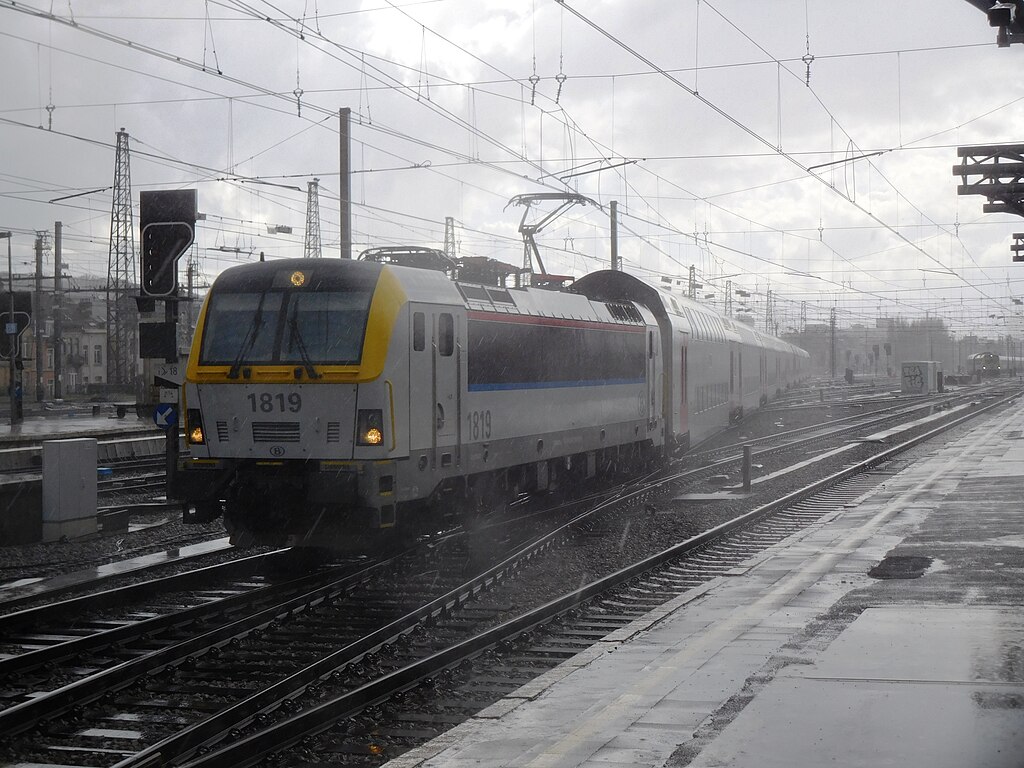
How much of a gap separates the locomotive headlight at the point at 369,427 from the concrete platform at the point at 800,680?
10.7ft

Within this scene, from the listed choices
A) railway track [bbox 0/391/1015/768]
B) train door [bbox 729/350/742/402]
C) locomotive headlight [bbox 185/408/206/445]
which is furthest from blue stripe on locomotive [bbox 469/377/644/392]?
train door [bbox 729/350/742/402]

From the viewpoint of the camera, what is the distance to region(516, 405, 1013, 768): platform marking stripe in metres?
6.09

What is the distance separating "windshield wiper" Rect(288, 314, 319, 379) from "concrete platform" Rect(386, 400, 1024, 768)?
4152mm

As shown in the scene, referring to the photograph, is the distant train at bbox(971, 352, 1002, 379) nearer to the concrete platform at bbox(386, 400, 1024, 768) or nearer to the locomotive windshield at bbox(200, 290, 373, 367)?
the concrete platform at bbox(386, 400, 1024, 768)

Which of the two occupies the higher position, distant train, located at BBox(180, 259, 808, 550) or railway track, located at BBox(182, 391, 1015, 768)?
distant train, located at BBox(180, 259, 808, 550)

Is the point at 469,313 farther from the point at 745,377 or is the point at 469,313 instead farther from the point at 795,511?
the point at 745,377

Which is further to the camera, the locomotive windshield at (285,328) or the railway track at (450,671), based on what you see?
the locomotive windshield at (285,328)

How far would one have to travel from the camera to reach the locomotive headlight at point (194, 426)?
12.0 metres

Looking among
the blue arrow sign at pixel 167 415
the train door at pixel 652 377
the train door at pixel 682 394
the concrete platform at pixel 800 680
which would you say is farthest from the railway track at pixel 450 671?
the train door at pixel 682 394

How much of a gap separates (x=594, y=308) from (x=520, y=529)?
428cm

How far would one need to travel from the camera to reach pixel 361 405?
1134 centimetres

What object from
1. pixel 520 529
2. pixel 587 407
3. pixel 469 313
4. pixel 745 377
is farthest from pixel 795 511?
pixel 745 377

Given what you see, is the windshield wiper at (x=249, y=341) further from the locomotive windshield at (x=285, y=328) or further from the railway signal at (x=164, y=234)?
the railway signal at (x=164, y=234)

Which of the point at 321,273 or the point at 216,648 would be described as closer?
the point at 216,648
